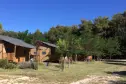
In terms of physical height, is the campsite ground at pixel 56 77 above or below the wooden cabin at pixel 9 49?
below

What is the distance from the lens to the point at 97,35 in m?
69.4

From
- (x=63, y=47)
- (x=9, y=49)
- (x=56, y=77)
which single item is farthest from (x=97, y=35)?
(x=56, y=77)

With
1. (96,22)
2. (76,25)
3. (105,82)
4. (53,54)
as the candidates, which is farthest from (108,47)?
(105,82)

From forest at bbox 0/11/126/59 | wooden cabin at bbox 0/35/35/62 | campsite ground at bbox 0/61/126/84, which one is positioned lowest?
campsite ground at bbox 0/61/126/84

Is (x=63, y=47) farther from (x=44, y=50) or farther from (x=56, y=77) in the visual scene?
(x=56, y=77)

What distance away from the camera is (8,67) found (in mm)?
25156

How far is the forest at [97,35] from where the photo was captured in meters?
49.9

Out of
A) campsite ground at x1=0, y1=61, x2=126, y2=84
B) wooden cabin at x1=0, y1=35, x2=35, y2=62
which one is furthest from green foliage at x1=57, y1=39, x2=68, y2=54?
A: campsite ground at x1=0, y1=61, x2=126, y2=84

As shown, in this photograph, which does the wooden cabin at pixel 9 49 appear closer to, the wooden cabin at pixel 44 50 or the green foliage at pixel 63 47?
the green foliage at pixel 63 47

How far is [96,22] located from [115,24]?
6.38m

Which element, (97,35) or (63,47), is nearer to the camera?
(63,47)

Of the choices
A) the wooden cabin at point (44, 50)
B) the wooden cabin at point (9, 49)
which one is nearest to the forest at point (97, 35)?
the wooden cabin at point (44, 50)

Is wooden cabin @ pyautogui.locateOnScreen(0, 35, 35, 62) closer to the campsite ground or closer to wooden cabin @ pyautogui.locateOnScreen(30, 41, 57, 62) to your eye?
wooden cabin @ pyautogui.locateOnScreen(30, 41, 57, 62)

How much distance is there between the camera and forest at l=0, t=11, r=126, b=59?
49.9 metres
